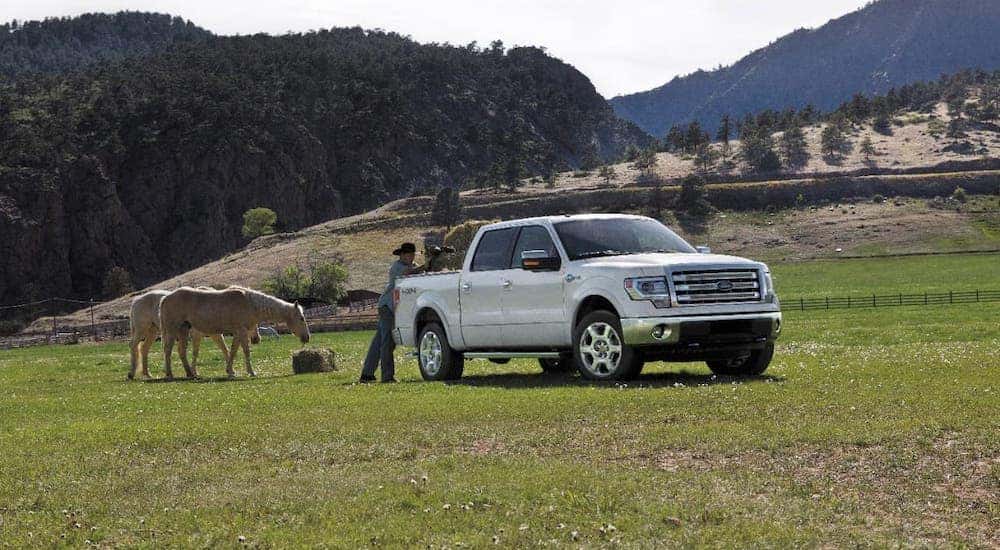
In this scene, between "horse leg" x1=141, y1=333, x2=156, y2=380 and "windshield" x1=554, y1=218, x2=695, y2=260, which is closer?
"windshield" x1=554, y1=218, x2=695, y2=260

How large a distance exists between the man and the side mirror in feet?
12.7

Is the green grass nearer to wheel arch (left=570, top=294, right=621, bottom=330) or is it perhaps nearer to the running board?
the running board

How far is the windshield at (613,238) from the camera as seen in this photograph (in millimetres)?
17609

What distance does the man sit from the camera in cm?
2066

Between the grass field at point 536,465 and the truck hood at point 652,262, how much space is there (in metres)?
1.71

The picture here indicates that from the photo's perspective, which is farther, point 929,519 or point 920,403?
point 920,403

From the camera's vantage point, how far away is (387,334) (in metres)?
20.9

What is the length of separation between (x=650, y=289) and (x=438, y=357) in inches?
196

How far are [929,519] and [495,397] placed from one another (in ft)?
26.7

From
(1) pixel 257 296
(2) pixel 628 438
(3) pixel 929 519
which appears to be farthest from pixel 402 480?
(1) pixel 257 296

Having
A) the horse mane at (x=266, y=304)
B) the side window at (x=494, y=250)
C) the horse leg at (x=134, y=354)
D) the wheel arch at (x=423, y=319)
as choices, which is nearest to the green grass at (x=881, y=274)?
the horse mane at (x=266, y=304)

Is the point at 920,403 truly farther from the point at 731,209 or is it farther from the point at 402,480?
the point at 731,209

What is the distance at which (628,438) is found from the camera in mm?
10883

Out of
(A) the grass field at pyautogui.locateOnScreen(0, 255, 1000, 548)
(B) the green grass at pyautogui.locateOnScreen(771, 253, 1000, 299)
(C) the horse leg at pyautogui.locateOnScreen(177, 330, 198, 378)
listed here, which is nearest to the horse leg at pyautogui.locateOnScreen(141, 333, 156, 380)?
(C) the horse leg at pyautogui.locateOnScreen(177, 330, 198, 378)
